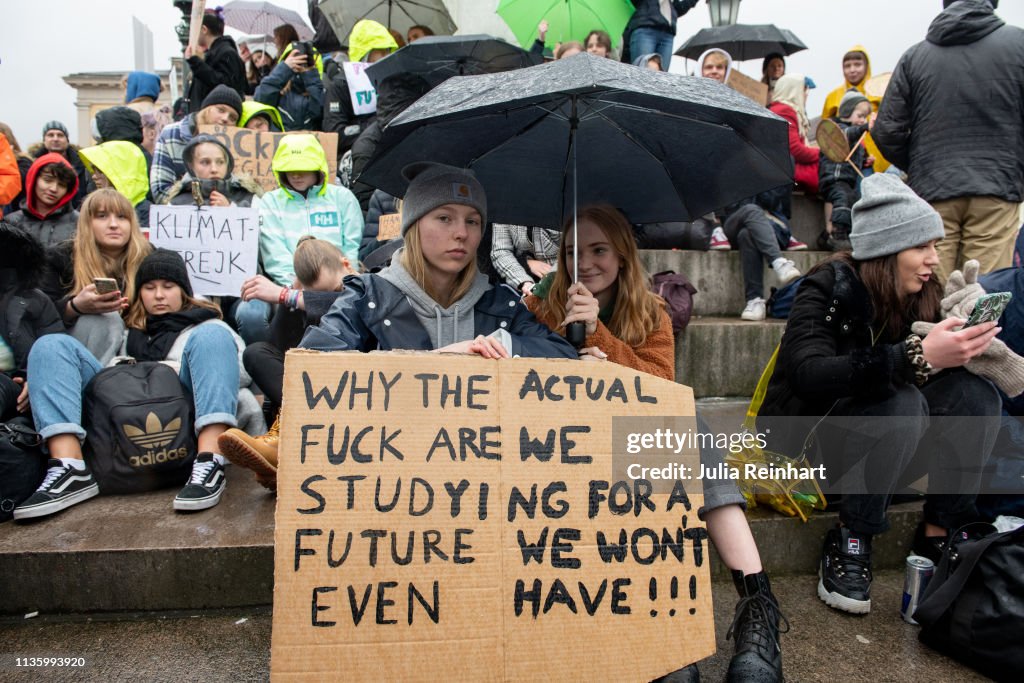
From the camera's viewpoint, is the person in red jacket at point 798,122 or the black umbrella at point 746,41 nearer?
the person in red jacket at point 798,122

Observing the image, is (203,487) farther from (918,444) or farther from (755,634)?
(918,444)

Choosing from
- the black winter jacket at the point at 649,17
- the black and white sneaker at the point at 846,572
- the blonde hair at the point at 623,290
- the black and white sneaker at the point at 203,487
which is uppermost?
the black winter jacket at the point at 649,17

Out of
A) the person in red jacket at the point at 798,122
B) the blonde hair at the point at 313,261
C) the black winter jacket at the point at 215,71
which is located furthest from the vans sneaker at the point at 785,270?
the black winter jacket at the point at 215,71

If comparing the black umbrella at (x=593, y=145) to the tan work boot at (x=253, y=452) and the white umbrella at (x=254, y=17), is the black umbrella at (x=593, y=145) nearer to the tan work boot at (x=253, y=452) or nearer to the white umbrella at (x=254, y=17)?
the tan work boot at (x=253, y=452)

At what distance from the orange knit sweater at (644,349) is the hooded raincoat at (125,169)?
3830 mm

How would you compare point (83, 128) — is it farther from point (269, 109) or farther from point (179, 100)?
point (269, 109)

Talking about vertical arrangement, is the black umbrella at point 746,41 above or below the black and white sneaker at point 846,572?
above

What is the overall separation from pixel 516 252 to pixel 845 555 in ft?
8.23

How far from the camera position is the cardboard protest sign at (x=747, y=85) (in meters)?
7.14

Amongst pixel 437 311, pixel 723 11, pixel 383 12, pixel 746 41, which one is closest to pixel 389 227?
pixel 437 311

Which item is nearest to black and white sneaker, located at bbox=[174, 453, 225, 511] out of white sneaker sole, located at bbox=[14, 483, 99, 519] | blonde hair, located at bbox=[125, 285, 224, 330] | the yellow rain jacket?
white sneaker sole, located at bbox=[14, 483, 99, 519]

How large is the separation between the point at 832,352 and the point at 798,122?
5.09 m

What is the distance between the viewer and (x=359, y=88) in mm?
6918

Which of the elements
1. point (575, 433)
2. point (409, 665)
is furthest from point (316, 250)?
point (409, 665)
